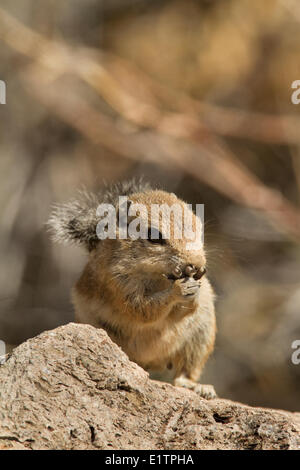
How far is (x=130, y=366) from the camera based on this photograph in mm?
3385

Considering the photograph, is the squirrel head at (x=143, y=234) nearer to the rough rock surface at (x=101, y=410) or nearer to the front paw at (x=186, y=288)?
the front paw at (x=186, y=288)

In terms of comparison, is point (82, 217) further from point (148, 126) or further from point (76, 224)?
point (148, 126)

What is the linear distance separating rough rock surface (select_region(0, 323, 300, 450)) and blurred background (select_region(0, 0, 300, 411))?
5.61 m

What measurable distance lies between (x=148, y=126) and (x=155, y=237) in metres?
5.47

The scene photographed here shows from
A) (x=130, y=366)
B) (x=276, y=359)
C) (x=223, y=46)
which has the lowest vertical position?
(x=276, y=359)

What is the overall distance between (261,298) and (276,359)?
817mm

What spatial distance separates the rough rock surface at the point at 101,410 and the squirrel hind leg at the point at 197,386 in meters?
1.01

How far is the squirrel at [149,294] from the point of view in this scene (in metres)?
4.14

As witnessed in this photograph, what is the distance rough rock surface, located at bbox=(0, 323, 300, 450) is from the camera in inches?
115

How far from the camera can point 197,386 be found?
4.54 metres

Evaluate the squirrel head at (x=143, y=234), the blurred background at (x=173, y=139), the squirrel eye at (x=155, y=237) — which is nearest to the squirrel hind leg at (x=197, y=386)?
the squirrel head at (x=143, y=234)

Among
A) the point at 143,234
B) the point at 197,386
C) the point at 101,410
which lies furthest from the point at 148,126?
the point at 101,410

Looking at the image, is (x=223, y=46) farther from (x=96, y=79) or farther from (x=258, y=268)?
(x=258, y=268)
